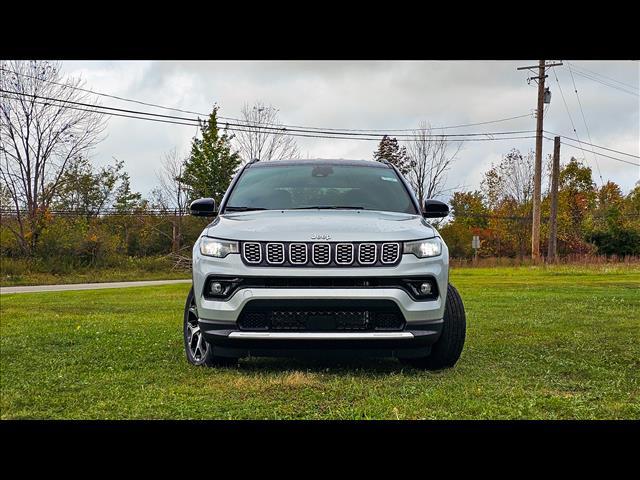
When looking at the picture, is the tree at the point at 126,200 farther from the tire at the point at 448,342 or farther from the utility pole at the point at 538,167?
the tire at the point at 448,342

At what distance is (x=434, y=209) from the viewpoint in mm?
5062

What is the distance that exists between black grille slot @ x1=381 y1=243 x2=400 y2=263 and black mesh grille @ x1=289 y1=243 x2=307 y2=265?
0.45 m

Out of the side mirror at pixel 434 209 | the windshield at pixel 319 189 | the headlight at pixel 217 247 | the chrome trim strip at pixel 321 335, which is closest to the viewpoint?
the chrome trim strip at pixel 321 335

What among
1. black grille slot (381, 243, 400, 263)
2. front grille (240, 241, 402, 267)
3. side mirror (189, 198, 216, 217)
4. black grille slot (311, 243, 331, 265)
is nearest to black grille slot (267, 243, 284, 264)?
front grille (240, 241, 402, 267)

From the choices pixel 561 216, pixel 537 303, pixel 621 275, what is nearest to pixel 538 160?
pixel 561 216

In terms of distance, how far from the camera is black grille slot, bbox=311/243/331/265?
3789 mm

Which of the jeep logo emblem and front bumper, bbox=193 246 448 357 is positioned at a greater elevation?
the jeep logo emblem

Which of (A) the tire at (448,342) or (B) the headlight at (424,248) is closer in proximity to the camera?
(B) the headlight at (424,248)

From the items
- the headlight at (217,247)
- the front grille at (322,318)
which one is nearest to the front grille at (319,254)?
the headlight at (217,247)

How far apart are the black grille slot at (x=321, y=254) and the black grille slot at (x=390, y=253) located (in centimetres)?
32

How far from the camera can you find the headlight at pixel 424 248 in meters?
3.93

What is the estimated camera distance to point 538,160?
25047 millimetres

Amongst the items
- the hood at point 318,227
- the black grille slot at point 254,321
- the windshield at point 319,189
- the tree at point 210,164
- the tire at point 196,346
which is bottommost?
the tire at point 196,346

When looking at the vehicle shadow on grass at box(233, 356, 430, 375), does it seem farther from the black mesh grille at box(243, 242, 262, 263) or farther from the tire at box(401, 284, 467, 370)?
the black mesh grille at box(243, 242, 262, 263)
